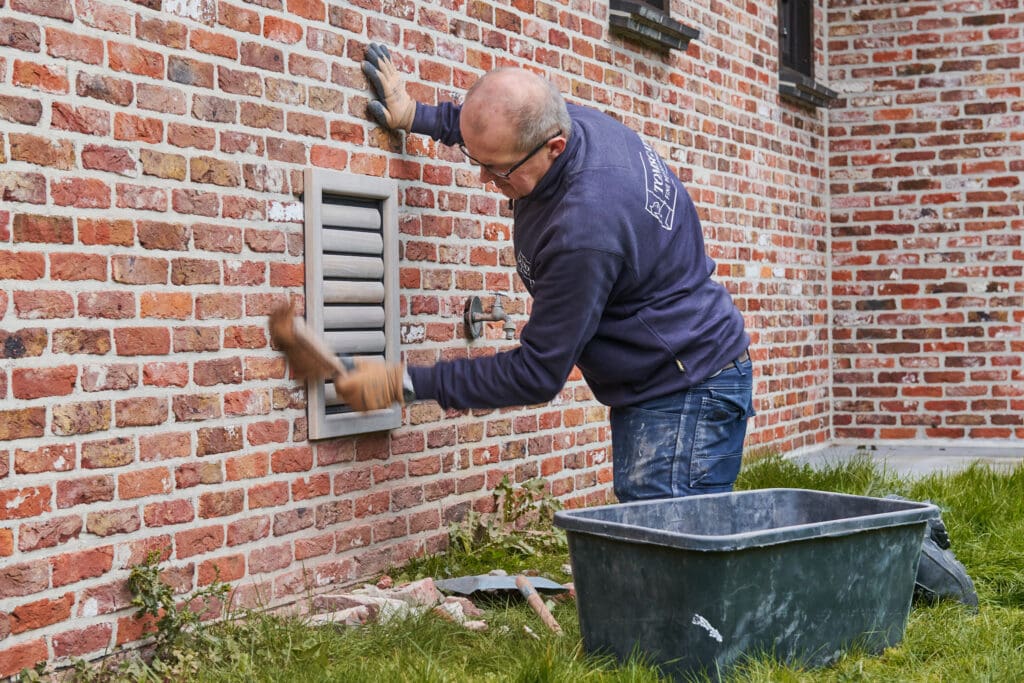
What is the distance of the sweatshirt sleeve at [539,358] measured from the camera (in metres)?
3.42

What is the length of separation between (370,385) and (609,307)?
780 millimetres

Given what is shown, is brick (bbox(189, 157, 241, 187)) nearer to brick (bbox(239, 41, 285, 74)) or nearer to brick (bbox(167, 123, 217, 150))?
brick (bbox(167, 123, 217, 150))

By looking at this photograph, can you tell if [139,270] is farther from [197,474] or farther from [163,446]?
[197,474]

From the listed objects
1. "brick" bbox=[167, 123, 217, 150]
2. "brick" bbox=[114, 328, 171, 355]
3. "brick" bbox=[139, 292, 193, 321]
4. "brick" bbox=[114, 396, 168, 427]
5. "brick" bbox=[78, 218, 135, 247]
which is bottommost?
"brick" bbox=[114, 396, 168, 427]

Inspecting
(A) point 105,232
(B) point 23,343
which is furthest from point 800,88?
(B) point 23,343

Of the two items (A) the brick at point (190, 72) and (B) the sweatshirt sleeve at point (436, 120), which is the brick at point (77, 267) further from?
(B) the sweatshirt sleeve at point (436, 120)

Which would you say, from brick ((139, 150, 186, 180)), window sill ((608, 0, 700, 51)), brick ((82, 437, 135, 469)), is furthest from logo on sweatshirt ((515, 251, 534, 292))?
window sill ((608, 0, 700, 51))

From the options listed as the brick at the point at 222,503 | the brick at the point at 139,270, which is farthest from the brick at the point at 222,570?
the brick at the point at 139,270

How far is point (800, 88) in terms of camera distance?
848 cm

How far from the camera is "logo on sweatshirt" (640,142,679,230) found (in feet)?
11.8

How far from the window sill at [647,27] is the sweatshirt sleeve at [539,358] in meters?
3.14

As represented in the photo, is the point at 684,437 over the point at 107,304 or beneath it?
beneath

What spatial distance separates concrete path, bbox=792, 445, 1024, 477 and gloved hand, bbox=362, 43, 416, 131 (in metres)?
4.02

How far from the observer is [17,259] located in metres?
3.19
